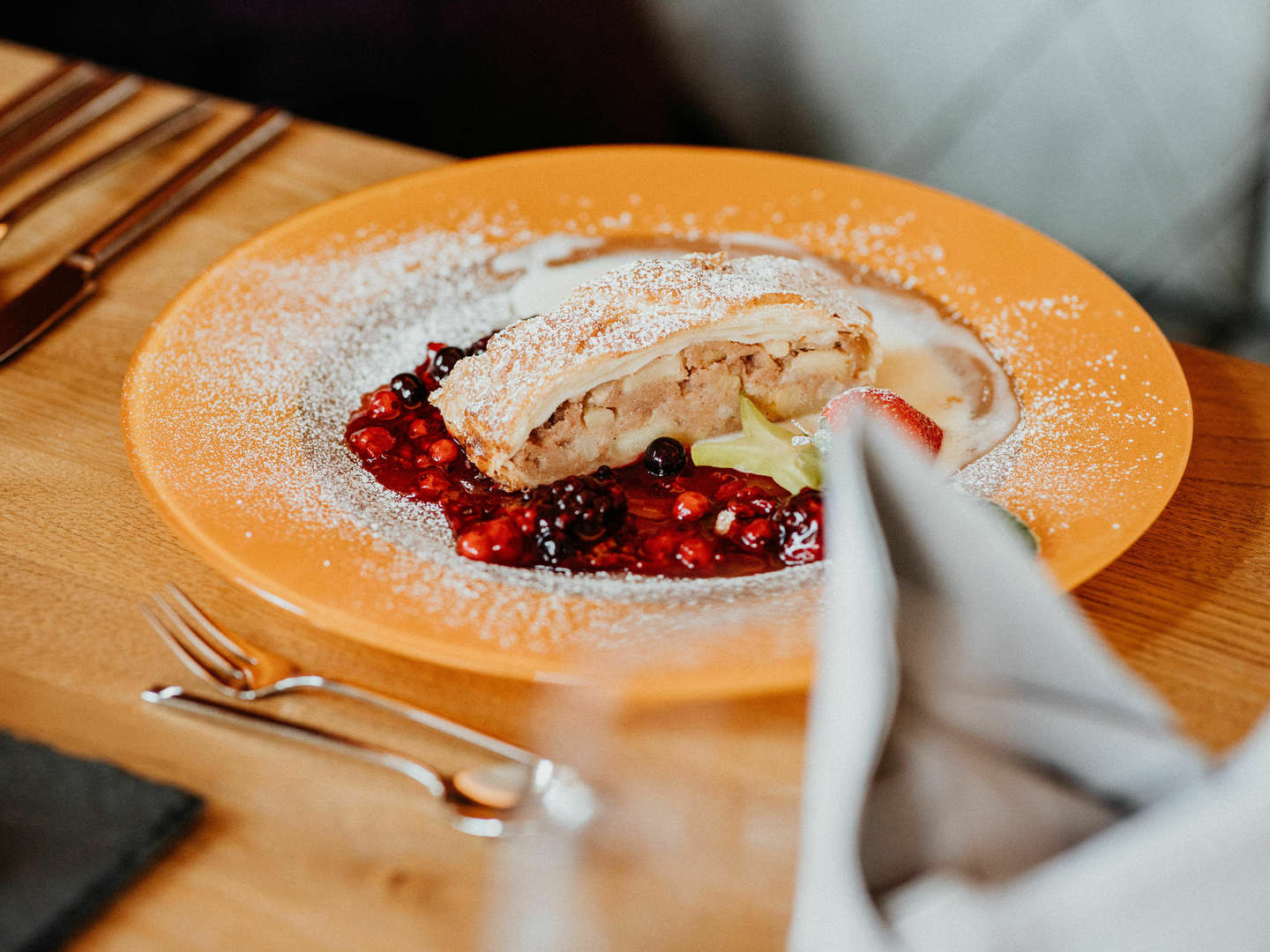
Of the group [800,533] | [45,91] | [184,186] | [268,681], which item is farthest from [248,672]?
[45,91]

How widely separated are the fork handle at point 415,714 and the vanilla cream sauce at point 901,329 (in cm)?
56

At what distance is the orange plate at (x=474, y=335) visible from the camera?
2.78 ft

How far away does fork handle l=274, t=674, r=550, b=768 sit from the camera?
2.55 feet

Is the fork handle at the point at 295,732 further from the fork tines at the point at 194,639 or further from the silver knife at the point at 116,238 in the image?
the silver knife at the point at 116,238

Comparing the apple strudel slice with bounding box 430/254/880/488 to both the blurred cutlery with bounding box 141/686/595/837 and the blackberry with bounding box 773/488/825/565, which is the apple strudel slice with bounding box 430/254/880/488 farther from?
the blurred cutlery with bounding box 141/686/595/837

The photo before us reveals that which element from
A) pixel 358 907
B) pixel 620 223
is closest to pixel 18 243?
pixel 620 223

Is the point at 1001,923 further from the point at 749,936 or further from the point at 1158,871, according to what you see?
the point at 749,936

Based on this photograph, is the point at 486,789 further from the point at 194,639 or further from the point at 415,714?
the point at 194,639

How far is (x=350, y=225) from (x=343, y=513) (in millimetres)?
568

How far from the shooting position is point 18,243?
1461mm

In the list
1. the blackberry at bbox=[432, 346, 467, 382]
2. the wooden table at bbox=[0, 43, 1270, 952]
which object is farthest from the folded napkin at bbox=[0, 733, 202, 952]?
the blackberry at bbox=[432, 346, 467, 382]

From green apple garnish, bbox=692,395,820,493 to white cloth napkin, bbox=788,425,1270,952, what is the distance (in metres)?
0.54

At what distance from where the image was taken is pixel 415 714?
80 cm

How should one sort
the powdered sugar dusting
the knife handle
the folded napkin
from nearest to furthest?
the folded napkin → the powdered sugar dusting → the knife handle
